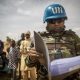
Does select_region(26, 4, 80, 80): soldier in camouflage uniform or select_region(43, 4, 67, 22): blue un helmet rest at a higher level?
select_region(43, 4, 67, 22): blue un helmet

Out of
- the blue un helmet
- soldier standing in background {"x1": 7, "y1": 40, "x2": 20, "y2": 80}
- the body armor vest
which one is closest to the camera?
the body armor vest

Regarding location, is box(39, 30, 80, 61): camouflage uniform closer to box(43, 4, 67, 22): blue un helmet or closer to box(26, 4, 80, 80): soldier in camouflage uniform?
box(26, 4, 80, 80): soldier in camouflage uniform

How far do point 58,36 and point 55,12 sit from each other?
39cm

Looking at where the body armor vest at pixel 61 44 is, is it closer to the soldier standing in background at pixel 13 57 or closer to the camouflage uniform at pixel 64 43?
the camouflage uniform at pixel 64 43

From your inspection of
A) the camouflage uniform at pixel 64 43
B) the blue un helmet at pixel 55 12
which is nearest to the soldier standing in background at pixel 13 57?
the blue un helmet at pixel 55 12

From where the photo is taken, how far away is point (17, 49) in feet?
28.0

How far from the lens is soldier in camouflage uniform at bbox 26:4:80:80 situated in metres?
3.11

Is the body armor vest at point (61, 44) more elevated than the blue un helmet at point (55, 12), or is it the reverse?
the blue un helmet at point (55, 12)

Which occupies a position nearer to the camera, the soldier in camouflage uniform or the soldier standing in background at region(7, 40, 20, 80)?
the soldier in camouflage uniform

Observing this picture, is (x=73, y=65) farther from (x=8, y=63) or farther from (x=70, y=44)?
(x=8, y=63)

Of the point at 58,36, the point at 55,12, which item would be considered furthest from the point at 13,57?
the point at 58,36

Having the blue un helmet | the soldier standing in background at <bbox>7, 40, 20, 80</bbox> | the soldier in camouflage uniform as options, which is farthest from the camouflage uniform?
the soldier standing in background at <bbox>7, 40, 20, 80</bbox>

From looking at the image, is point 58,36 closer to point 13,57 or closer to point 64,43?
point 64,43

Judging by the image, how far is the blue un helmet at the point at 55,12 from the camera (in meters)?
3.52
